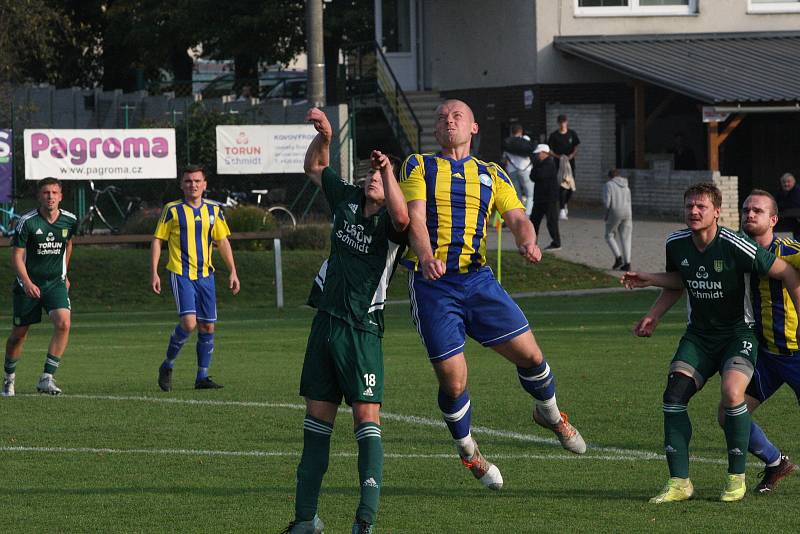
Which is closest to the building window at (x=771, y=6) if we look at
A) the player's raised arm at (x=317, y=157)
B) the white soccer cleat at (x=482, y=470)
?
the white soccer cleat at (x=482, y=470)

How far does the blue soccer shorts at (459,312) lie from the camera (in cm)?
836

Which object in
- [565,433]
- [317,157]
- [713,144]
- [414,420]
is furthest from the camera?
[713,144]

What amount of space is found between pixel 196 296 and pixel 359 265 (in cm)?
628

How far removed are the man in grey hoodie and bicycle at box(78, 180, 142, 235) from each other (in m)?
9.27

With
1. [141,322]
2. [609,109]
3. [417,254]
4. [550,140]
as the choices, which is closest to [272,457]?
[417,254]

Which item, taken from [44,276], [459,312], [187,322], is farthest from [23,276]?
[459,312]

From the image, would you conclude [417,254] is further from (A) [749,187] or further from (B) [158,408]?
(A) [749,187]

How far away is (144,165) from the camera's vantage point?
90.6 ft

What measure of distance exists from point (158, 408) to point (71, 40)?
1288 inches

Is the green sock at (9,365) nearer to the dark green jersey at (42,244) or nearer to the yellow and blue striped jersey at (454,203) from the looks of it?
the dark green jersey at (42,244)

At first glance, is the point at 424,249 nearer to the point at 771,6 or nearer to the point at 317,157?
the point at 317,157

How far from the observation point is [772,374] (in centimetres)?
861

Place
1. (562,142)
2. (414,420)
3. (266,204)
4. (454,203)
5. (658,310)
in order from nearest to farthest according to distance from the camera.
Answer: (454,203) < (658,310) < (414,420) < (266,204) < (562,142)

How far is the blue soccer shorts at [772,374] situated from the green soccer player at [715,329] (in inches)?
9.5
